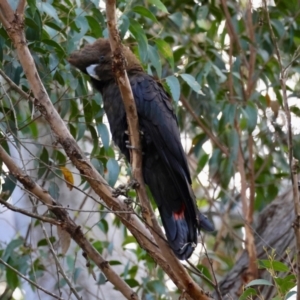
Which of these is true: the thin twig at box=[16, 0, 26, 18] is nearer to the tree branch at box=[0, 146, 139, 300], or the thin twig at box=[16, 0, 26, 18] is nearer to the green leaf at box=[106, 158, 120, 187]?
the tree branch at box=[0, 146, 139, 300]

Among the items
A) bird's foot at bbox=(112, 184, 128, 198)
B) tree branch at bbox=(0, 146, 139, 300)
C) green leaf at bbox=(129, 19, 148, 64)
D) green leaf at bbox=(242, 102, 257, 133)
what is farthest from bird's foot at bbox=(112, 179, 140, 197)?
green leaf at bbox=(242, 102, 257, 133)

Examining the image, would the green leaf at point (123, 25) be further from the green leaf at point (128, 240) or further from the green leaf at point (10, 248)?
the green leaf at point (128, 240)

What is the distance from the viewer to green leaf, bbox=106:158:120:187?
212 cm

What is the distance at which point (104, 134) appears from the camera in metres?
2.21

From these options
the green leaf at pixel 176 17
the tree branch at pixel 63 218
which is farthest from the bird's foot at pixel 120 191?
the green leaf at pixel 176 17

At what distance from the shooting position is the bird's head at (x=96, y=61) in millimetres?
2225

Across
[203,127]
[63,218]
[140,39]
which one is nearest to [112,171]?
[63,218]

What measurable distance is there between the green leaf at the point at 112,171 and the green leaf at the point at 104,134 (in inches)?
2.3

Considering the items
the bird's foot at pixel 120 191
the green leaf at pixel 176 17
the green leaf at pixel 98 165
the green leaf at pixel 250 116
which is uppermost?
the green leaf at pixel 176 17

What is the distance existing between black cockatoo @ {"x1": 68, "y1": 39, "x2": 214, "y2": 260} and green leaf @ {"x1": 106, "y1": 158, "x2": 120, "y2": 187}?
0.17ft

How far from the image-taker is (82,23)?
6.77 ft

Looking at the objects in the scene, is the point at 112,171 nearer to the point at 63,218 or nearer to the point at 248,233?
the point at 63,218

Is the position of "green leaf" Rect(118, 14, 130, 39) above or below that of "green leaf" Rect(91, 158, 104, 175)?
above

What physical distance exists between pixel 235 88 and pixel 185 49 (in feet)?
0.97
